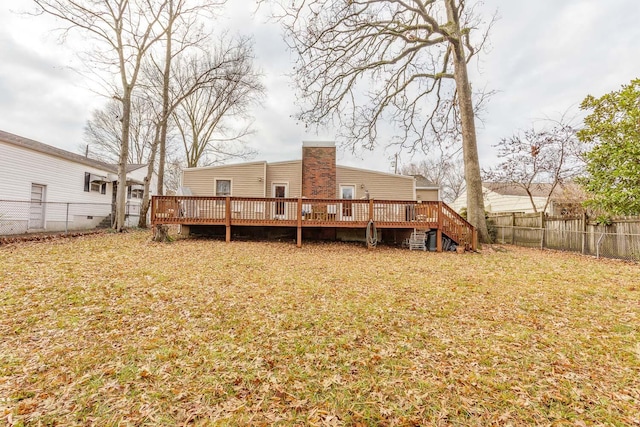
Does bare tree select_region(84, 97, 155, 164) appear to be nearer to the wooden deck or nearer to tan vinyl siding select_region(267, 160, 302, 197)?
tan vinyl siding select_region(267, 160, 302, 197)

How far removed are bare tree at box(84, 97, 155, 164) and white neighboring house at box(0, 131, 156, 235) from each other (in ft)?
29.3

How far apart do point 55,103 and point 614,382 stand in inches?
1149

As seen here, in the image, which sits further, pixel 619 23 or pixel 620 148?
pixel 619 23

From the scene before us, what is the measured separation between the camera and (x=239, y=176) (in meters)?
14.2

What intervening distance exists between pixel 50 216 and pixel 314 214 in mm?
12614

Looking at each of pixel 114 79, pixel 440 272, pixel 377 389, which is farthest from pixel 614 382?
pixel 114 79

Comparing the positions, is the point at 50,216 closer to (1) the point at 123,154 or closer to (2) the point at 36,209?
(2) the point at 36,209

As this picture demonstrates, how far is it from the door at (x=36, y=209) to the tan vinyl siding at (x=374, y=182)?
1378cm

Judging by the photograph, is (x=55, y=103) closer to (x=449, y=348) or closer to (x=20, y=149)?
(x=20, y=149)

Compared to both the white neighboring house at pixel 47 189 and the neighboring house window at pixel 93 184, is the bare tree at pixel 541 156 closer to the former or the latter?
the white neighboring house at pixel 47 189

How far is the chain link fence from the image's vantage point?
35.1 ft

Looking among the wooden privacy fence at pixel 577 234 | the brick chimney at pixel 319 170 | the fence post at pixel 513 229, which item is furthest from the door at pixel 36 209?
the fence post at pixel 513 229

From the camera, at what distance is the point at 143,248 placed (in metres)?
8.38

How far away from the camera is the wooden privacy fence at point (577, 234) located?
26.8 ft
